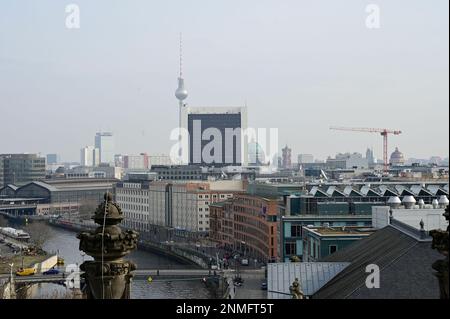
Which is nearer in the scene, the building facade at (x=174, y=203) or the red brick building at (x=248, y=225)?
the red brick building at (x=248, y=225)

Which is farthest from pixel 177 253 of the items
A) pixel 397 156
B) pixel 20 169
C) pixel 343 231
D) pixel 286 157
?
pixel 286 157

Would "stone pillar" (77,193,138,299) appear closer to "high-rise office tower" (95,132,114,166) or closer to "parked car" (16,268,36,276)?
"parked car" (16,268,36,276)

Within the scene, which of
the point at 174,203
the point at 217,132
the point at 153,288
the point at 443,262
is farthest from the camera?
the point at 217,132

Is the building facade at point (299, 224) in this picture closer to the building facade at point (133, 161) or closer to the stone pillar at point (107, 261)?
the stone pillar at point (107, 261)

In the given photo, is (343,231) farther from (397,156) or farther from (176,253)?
(397,156)

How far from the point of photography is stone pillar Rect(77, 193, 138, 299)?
9.79 ft

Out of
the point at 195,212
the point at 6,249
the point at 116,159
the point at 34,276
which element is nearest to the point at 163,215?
the point at 195,212

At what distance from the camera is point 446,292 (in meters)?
2.66

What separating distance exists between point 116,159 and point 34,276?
9257 centimetres

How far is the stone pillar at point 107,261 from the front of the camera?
9.79 feet

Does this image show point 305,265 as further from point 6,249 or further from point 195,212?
point 195,212

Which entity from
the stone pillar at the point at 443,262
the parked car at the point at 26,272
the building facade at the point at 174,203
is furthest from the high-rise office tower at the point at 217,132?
the stone pillar at the point at 443,262

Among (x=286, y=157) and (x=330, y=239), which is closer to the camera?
(x=330, y=239)

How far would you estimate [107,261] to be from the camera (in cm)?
301
